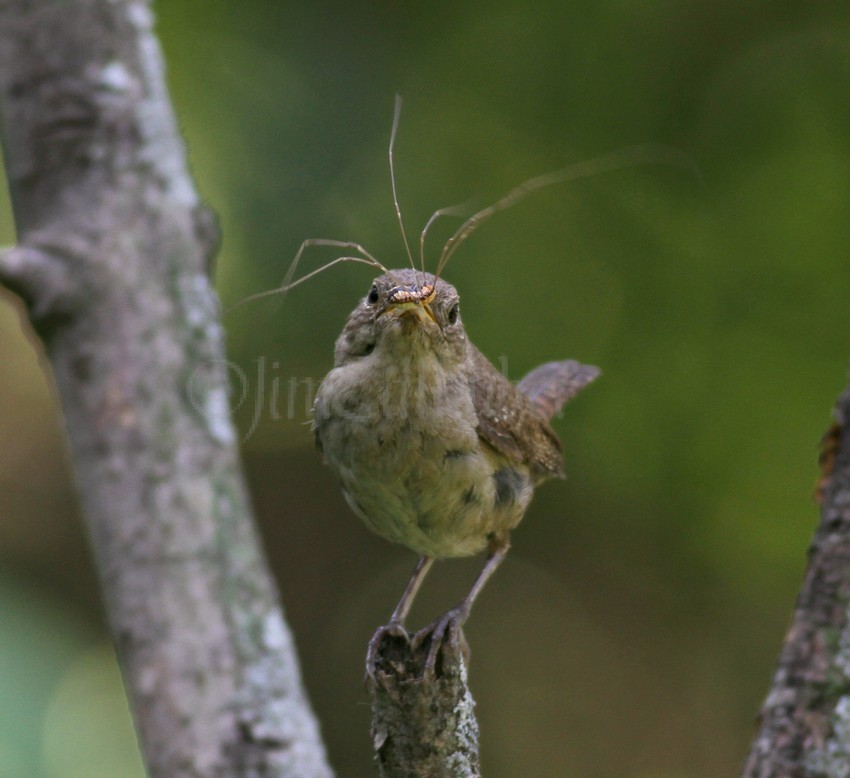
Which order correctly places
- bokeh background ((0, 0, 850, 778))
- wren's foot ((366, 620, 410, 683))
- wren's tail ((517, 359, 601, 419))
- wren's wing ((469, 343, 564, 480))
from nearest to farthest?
1. wren's foot ((366, 620, 410, 683))
2. wren's wing ((469, 343, 564, 480))
3. wren's tail ((517, 359, 601, 419))
4. bokeh background ((0, 0, 850, 778))

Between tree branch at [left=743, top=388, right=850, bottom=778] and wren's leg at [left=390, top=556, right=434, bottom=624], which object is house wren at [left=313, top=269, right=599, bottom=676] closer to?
wren's leg at [left=390, top=556, right=434, bottom=624]

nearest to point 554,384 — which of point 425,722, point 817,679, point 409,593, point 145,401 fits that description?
point 409,593

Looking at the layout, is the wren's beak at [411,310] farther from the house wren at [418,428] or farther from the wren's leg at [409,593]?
the wren's leg at [409,593]

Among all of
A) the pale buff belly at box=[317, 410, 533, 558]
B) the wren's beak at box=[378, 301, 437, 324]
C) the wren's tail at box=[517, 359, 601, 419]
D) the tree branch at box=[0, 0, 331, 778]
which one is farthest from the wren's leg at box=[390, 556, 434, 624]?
the tree branch at box=[0, 0, 331, 778]

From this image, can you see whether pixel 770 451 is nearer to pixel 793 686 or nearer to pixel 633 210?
pixel 633 210

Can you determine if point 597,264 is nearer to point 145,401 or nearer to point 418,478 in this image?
point 418,478
